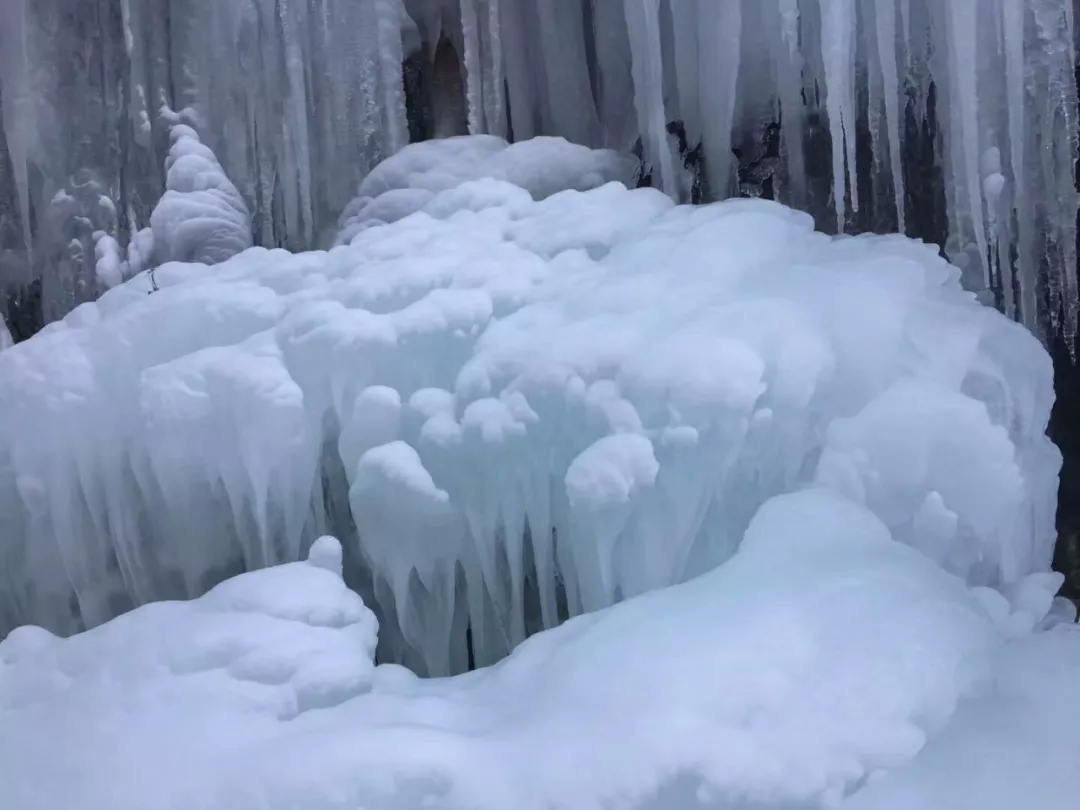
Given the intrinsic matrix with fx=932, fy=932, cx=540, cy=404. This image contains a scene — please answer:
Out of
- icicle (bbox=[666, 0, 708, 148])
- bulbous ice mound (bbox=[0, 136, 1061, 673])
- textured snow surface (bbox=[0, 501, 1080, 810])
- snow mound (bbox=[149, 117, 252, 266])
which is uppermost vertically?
icicle (bbox=[666, 0, 708, 148])

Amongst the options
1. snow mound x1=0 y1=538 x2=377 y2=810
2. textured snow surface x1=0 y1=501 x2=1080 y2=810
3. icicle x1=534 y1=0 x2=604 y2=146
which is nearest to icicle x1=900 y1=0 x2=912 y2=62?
icicle x1=534 y1=0 x2=604 y2=146

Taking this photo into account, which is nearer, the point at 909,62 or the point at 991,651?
the point at 991,651

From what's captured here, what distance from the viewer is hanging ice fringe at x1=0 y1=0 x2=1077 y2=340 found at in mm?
2254

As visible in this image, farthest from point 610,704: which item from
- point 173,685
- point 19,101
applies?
point 19,101

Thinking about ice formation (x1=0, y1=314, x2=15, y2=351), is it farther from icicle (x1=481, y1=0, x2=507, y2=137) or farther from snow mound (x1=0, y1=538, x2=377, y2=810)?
icicle (x1=481, y1=0, x2=507, y2=137)

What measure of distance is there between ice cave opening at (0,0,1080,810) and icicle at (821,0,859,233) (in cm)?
1

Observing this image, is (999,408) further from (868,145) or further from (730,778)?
(730,778)

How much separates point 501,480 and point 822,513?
618mm

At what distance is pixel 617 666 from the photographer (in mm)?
1401

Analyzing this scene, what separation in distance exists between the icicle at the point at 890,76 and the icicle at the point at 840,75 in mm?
74

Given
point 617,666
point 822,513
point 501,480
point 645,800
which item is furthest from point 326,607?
point 822,513

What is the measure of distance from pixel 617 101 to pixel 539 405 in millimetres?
1342

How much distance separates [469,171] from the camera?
2525 millimetres

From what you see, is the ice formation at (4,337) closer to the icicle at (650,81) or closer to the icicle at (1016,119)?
the icicle at (650,81)
